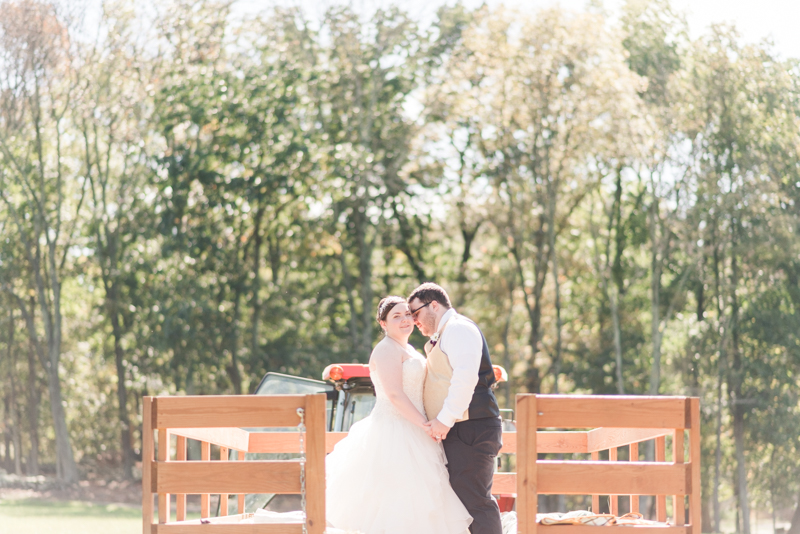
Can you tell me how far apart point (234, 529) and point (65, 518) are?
11763 millimetres

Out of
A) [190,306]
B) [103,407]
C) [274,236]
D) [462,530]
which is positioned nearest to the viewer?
[462,530]

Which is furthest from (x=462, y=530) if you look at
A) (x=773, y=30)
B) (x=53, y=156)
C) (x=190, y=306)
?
(x=53, y=156)

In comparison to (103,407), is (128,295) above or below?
above

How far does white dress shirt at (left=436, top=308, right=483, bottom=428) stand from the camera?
4395 millimetres

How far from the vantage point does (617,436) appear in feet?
17.0

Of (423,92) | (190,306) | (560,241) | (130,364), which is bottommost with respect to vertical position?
(130,364)

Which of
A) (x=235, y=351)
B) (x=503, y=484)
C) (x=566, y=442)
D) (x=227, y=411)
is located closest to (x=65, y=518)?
(x=235, y=351)

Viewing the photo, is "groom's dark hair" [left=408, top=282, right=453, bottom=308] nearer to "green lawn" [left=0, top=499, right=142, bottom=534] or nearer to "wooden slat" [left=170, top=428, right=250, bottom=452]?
"wooden slat" [left=170, top=428, right=250, bottom=452]

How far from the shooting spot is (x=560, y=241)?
1994 cm

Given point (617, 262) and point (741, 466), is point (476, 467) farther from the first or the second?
point (617, 262)

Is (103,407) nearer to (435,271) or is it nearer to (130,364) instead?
(130,364)

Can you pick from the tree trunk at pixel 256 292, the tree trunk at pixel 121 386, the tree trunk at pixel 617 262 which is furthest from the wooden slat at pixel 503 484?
the tree trunk at pixel 121 386

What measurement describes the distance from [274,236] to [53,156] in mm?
6036

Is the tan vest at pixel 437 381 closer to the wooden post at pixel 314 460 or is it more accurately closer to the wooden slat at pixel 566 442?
the wooden post at pixel 314 460
